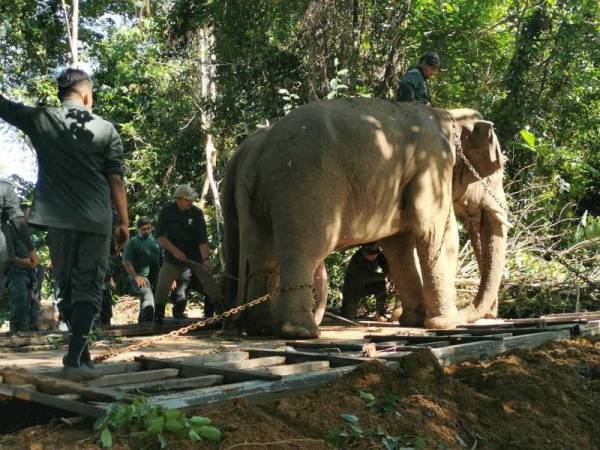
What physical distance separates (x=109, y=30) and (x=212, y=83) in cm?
907

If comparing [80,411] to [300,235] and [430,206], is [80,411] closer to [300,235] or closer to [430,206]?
[300,235]

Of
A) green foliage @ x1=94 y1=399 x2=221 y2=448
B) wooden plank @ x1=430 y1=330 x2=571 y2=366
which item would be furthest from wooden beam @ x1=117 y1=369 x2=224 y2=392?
wooden plank @ x1=430 y1=330 x2=571 y2=366

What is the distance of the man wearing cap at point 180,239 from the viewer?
964cm

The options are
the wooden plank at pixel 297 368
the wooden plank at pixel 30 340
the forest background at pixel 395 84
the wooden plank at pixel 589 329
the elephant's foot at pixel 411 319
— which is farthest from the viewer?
the forest background at pixel 395 84

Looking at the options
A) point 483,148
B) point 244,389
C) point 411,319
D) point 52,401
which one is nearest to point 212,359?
point 244,389

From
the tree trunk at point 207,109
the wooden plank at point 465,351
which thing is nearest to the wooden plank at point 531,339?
the wooden plank at point 465,351

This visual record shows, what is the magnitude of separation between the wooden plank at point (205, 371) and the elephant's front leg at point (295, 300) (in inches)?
103

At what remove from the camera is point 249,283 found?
790 cm

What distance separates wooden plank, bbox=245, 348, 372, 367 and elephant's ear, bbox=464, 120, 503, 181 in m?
Result: 5.03

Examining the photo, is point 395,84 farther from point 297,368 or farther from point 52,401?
point 52,401

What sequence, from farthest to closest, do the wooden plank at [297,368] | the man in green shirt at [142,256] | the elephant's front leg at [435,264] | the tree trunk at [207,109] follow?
the tree trunk at [207,109]
the man in green shirt at [142,256]
the elephant's front leg at [435,264]
the wooden plank at [297,368]

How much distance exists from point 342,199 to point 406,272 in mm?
2210

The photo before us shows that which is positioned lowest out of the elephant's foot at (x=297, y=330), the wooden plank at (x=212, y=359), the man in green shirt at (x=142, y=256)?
the wooden plank at (x=212, y=359)

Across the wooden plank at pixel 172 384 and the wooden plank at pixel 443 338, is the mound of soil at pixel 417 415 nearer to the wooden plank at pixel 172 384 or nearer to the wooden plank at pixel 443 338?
the wooden plank at pixel 172 384
